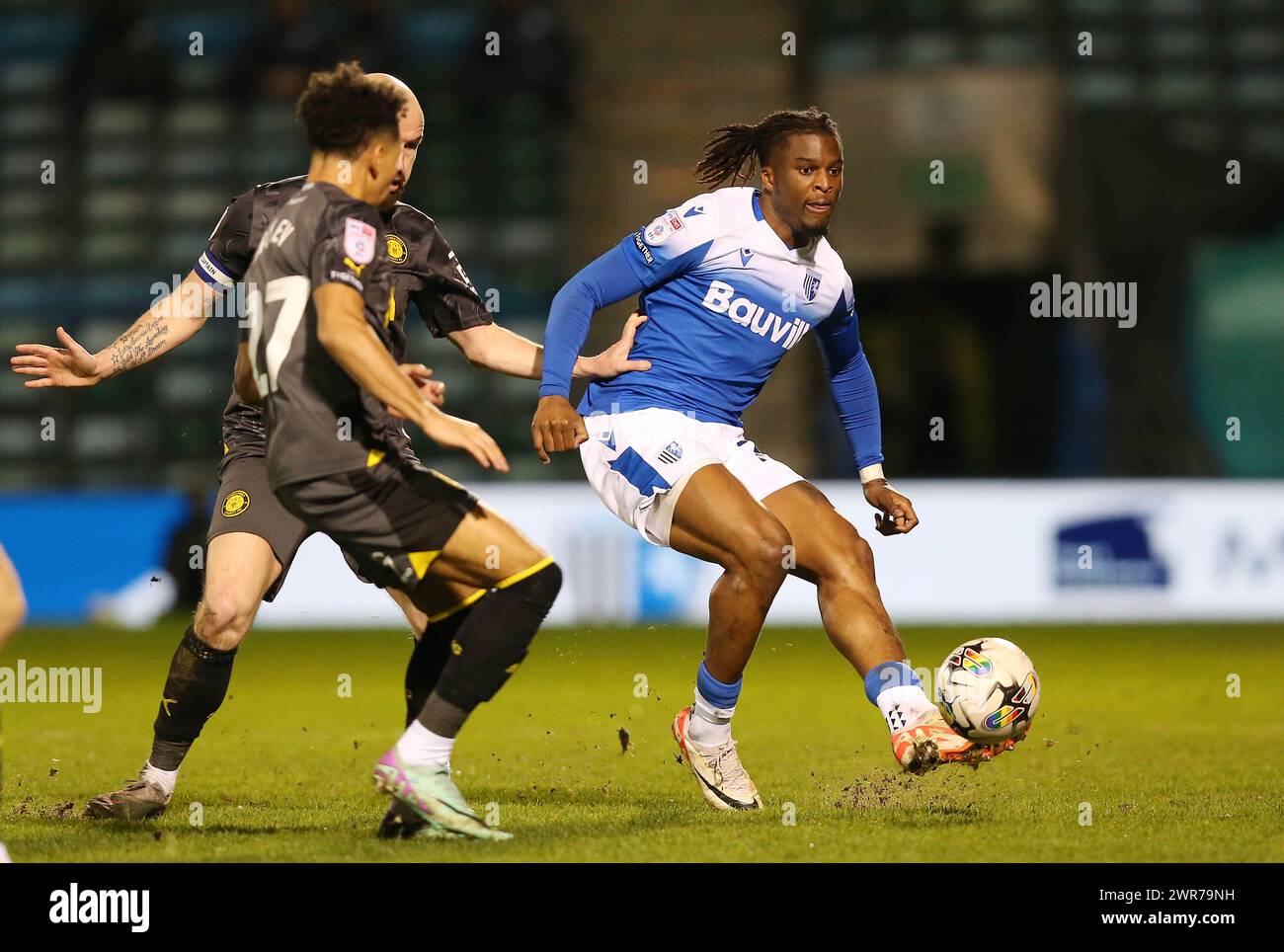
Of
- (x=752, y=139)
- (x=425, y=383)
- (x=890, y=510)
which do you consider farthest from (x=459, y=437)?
(x=752, y=139)

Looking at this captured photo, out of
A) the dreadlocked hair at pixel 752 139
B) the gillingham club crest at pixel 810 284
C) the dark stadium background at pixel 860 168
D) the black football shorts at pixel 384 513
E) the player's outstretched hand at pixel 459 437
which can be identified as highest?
the dark stadium background at pixel 860 168

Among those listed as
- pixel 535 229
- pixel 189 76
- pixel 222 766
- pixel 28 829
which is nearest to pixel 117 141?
pixel 189 76

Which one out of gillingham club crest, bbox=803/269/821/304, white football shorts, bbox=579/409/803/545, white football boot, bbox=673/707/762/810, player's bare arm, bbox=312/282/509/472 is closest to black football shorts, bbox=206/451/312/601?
white football shorts, bbox=579/409/803/545

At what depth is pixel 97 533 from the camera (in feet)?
45.2

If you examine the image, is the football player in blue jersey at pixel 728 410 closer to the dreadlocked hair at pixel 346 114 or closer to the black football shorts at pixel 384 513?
the black football shorts at pixel 384 513

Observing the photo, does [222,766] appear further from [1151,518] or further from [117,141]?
[117,141]

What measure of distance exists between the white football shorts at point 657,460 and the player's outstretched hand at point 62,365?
5.30ft

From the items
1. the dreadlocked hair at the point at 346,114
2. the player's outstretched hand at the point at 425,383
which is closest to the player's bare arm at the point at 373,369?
the player's outstretched hand at the point at 425,383

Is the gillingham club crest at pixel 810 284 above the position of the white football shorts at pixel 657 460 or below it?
above

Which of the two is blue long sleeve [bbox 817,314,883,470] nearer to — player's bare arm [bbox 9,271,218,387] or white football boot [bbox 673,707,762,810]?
white football boot [bbox 673,707,762,810]

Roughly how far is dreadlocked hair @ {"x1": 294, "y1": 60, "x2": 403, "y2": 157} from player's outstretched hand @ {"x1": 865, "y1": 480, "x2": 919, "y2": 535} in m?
2.13

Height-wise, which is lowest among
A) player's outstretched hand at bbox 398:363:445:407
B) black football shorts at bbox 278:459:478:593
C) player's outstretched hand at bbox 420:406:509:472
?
black football shorts at bbox 278:459:478:593

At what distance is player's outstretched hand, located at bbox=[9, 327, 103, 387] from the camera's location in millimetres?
5516

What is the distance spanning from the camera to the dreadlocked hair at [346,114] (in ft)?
15.3
